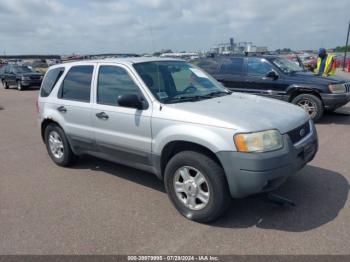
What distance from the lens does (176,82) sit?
4449 mm

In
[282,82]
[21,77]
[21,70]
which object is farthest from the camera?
[21,70]

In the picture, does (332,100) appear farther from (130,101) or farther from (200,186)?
(130,101)

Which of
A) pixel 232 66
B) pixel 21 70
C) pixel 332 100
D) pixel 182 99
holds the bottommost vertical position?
pixel 332 100

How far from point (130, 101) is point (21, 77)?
63.2 ft

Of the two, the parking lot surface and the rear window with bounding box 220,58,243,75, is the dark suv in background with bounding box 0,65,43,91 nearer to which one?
the rear window with bounding box 220,58,243,75

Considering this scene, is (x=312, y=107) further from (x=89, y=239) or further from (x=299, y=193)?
(x=89, y=239)

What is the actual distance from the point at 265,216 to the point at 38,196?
9.60ft

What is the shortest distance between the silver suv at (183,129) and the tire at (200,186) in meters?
0.01

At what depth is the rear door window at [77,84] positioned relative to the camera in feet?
15.5

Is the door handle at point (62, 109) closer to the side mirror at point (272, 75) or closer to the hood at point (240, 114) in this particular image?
the hood at point (240, 114)

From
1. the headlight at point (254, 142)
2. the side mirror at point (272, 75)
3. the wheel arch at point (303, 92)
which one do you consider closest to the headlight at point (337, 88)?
the wheel arch at point (303, 92)

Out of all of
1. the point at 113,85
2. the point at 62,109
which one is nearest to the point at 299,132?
the point at 113,85

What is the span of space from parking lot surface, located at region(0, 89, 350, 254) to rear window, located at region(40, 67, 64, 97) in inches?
49.9

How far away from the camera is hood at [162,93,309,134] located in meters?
3.31
